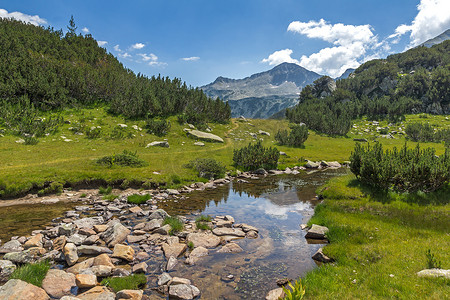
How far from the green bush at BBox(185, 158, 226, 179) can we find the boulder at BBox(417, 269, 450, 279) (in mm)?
26816

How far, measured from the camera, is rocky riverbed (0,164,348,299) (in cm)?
928

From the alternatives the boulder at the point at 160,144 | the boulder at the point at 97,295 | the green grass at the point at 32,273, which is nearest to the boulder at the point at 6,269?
the green grass at the point at 32,273

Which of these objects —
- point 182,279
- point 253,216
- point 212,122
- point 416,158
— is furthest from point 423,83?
point 182,279

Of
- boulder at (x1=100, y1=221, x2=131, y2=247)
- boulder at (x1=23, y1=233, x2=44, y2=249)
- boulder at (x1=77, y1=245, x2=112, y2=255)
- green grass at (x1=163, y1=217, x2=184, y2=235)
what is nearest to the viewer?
boulder at (x1=77, y1=245, x2=112, y2=255)

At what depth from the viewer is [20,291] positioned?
7.91 metres

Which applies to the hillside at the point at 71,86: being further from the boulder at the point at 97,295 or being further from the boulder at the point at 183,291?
the boulder at the point at 183,291

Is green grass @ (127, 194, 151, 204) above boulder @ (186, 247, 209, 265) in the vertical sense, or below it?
below

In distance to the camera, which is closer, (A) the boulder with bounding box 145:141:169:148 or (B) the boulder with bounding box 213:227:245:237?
(B) the boulder with bounding box 213:227:245:237

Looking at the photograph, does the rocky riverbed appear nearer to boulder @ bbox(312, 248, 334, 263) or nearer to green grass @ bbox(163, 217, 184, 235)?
green grass @ bbox(163, 217, 184, 235)

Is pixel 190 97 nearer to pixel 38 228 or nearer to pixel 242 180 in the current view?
pixel 242 180

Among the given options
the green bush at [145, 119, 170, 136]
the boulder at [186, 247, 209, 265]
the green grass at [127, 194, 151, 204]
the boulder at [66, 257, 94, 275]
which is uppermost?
the green bush at [145, 119, 170, 136]

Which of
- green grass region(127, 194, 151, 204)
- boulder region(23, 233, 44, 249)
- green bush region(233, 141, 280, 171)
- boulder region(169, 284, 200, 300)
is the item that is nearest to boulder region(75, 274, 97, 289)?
boulder region(169, 284, 200, 300)

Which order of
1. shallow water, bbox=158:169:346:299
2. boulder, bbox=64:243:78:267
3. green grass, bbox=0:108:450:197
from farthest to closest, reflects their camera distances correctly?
green grass, bbox=0:108:450:197 → boulder, bbox=64:243:78:267 → shallow water, bbox=158:169:346:299

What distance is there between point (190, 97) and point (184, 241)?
79.3 metres
